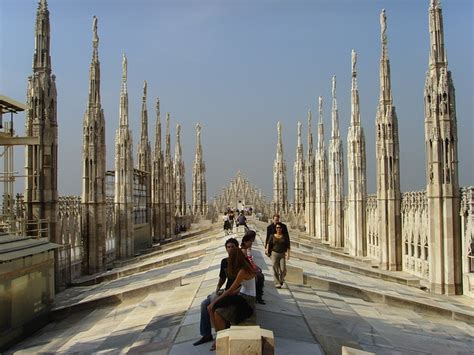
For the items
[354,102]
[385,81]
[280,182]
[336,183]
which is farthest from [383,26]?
[280,182]

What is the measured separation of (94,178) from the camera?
70.2 feet

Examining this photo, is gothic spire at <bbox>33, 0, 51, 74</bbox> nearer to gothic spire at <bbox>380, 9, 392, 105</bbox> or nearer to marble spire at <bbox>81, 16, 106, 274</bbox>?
marble spire at <bbox>81, 16, 106, 274</bbox>

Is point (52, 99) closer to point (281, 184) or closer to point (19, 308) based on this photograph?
point (19, 308)

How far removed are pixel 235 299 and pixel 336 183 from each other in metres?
26.5

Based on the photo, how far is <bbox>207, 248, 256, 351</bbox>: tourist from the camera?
607cm

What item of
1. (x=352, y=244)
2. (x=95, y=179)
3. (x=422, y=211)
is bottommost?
(x=352, y=244)

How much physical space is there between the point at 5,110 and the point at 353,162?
1750 centimetres

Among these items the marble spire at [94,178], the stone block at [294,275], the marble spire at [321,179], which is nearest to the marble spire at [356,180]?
the marble spire at [321,179]

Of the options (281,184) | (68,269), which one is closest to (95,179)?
(68,269)

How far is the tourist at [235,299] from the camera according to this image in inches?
239

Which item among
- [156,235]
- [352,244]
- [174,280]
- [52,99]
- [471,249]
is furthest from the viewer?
[156,235]

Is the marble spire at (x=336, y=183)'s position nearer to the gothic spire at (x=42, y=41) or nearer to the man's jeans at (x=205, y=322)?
the gothic spire at (x=42, y=41)

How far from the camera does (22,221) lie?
1416cm

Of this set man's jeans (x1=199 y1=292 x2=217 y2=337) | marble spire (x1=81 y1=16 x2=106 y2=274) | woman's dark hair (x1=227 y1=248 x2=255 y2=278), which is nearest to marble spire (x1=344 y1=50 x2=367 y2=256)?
marble spire (x1=81 y1=16 x2=106 y2=274)
